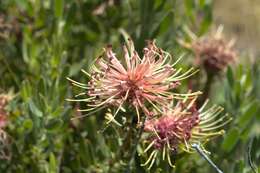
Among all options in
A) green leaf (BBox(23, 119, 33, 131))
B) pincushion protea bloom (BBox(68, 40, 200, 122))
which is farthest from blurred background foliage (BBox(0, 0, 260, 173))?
pincushion protea bloom (BBox(68, 40, 200, 122))

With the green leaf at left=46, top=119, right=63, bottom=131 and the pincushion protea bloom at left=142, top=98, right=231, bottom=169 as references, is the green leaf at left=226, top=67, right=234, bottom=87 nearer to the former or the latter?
the pincushion protea bloom at left=142, top=98, right=231, bottom=169

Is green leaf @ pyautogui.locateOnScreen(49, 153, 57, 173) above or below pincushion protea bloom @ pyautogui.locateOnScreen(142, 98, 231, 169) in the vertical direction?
above

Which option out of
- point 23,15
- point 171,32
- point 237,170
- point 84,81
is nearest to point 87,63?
point 84,81

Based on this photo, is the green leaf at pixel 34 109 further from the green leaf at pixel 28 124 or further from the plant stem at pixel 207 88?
the plant stem at pixel 207 88

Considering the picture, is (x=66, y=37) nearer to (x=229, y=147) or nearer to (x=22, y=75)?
(x=22, y=75)

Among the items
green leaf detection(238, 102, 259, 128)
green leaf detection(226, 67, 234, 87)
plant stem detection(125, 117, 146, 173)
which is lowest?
plant stem detection(125, 117, 146, 173)

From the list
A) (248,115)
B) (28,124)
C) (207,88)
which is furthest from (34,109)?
(207,88)

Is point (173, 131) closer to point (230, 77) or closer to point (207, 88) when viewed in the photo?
point (230, 77)
